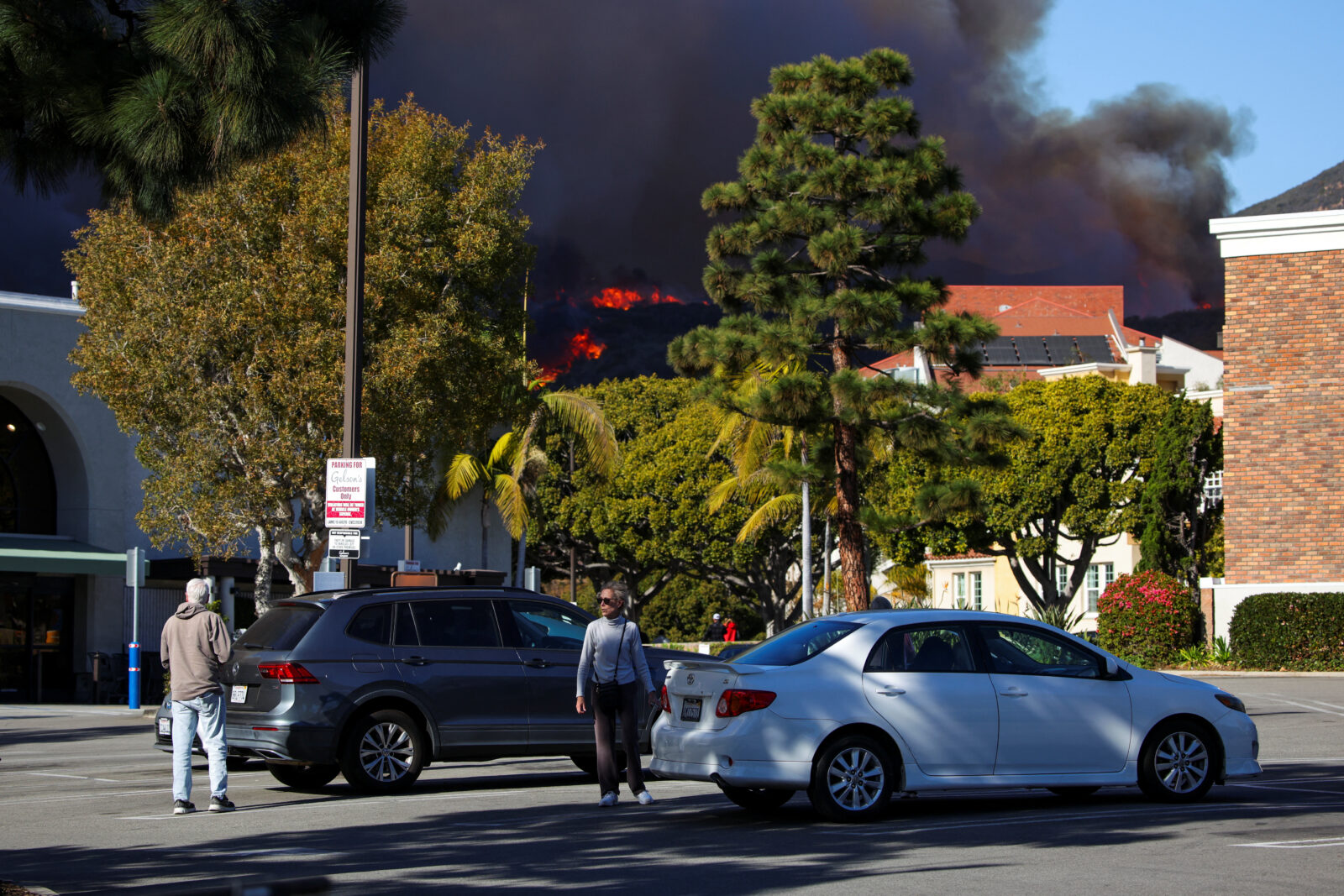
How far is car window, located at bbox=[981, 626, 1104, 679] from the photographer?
1102 centimetres

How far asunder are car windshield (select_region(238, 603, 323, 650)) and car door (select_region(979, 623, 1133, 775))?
5591 millimetres

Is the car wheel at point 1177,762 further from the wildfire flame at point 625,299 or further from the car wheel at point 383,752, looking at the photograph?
the wildfire flame at point 625,299

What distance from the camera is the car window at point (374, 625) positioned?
1278 cm

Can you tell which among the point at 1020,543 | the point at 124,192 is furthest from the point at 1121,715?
the point at 1020,543

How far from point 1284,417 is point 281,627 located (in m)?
30.8

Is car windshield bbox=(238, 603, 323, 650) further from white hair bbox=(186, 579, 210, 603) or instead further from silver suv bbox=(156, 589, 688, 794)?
white hair bbox=(186, 579, 210, 603)

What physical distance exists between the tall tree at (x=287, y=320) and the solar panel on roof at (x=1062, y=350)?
256ft

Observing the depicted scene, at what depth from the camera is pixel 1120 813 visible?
1091 centimetres

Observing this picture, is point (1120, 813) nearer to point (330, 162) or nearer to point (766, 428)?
point (330, 162)

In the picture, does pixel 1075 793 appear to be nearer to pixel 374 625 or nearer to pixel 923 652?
pixel 923 652

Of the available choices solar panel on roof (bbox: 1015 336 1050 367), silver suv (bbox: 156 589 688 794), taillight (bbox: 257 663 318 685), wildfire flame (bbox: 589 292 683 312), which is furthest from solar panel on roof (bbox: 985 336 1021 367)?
taillight (bbox: 257 663 318 685)

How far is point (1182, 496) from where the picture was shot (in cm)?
4806

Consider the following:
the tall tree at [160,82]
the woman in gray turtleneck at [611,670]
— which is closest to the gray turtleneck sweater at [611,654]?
the woman in gray turtleneck at [611,670]

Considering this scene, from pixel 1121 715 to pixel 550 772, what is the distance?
6.28 metres
